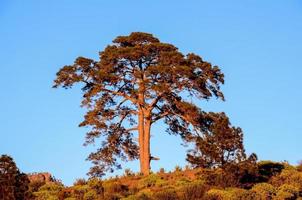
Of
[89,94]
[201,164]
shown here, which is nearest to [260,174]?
[201,164]

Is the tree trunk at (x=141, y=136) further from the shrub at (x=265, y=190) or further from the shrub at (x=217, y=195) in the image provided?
the shrub at (x=217, y=195)

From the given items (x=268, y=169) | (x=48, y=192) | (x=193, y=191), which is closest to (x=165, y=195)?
(x=193, y=191)

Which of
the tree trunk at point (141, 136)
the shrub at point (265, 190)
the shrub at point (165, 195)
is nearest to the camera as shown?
the shrub at point (165, 195)

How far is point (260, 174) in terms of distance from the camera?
155 feet

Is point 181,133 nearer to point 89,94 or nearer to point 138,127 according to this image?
point 138,127

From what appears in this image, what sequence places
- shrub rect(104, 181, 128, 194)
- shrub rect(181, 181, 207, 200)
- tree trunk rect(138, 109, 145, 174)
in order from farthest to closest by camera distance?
tree trunk rect(138, 109, 145, 174), shrub rect(104, 181, 128, 194), shrub rect(181, 181, 207, 200)

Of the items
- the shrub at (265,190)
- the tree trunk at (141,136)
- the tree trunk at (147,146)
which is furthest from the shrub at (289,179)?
the tree trunk at (141,136)

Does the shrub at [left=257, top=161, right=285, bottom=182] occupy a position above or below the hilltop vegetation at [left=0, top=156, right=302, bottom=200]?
above

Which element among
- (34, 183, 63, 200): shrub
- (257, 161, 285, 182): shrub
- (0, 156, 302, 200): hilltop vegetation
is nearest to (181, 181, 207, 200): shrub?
(0, 156, 302, 200): hilltop vegetation

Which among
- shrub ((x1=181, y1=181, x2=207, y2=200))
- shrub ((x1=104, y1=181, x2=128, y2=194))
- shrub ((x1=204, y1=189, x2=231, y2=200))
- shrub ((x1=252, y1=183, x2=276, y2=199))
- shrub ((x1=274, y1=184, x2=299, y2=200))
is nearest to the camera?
shrub ((x1=204, y1=189, x2=231, y2=200))

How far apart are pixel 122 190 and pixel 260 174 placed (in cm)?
854

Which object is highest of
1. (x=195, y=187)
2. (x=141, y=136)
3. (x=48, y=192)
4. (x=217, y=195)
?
(x=141, y=136)

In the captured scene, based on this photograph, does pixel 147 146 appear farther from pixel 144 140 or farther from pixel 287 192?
pixel 287 192

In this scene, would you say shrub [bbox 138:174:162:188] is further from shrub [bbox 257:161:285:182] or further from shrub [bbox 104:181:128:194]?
shrub [bbox 257:161:285:182]
